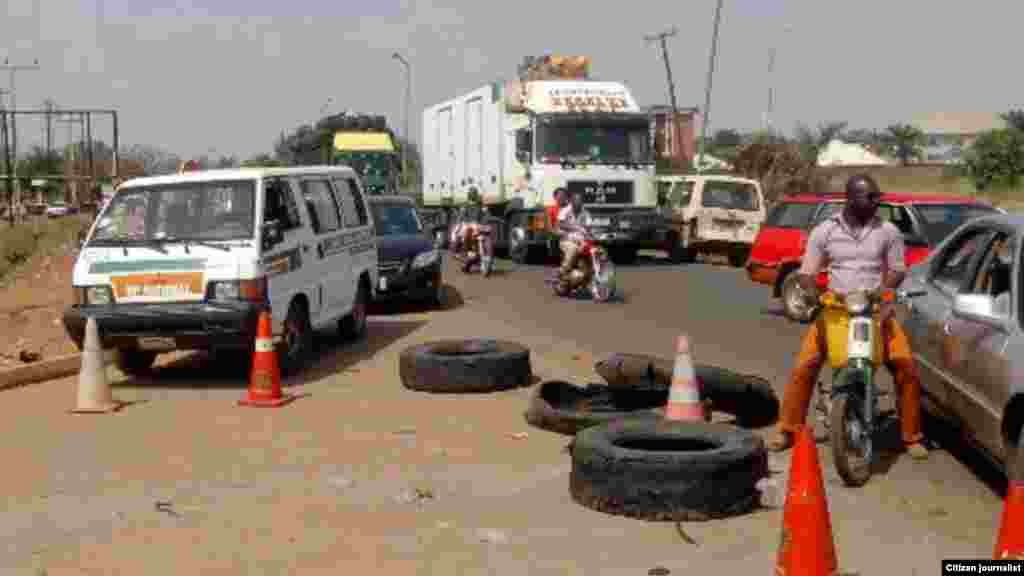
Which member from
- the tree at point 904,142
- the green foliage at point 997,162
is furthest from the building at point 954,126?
the green foliage at point 997,162

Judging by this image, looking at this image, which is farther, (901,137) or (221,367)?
(901,137)

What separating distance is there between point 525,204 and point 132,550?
20161 millimetres

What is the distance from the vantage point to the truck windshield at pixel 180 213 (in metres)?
11.2

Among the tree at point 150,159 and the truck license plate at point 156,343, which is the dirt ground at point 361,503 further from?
the tree at point 150,159

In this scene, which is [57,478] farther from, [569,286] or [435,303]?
[569,286]

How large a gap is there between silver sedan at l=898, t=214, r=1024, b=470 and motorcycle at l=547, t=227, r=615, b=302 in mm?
9447

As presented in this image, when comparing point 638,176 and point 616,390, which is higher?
point 638,176

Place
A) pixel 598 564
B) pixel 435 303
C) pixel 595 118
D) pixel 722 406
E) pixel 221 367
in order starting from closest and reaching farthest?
pixel 598 564, pixel 722 406, pixel 221 367, pixel 435 303, pixel 595 118

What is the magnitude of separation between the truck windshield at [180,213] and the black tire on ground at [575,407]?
3.52 meters

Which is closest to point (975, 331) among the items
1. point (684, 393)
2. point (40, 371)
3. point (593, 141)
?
point (684, 393)

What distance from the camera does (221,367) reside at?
12344 millimetres

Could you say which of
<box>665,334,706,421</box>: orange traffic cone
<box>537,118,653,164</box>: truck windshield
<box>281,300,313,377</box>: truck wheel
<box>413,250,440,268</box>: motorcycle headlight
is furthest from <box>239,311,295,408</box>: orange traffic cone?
<box>537,118,653,164</box>: truck windshield

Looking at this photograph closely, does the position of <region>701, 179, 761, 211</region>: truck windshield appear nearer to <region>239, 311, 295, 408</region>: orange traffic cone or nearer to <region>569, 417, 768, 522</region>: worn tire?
<region>239, 311, 295, 408</region>: orange traffic cone

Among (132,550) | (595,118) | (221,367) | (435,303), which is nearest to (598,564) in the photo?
(132,550)
